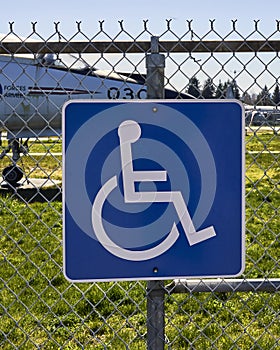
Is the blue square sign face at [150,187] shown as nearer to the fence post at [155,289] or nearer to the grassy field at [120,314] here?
the fence post at [155,289]

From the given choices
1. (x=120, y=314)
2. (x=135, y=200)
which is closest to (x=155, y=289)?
(x=135, y=200)

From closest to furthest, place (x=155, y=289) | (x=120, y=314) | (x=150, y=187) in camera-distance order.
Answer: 1. (x=150, y=187)
2. (x=155, y=289)
3. (x=120, y=314)

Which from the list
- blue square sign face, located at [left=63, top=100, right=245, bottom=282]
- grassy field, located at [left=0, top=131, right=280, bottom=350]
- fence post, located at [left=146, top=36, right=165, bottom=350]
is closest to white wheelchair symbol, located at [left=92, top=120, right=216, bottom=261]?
blue square sign face, located at [left=63, top=100, right=245, bottom=282]

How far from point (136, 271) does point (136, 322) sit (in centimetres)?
179

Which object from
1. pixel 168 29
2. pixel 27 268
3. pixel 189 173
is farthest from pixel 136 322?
pixel 168 29

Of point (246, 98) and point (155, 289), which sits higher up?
point (246, 98)

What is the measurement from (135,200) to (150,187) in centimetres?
8

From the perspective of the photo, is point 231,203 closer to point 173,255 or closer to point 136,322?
point 173,255

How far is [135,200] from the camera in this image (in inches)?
89.3

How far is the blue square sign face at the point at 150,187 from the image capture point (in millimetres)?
2248

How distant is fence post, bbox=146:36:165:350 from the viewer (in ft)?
7.73

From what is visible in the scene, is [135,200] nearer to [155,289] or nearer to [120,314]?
[155,289]

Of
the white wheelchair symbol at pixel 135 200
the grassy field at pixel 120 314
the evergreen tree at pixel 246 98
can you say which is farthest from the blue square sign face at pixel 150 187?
the grassy field at pixel 120 314

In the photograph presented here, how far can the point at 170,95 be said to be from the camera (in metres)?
10.4
